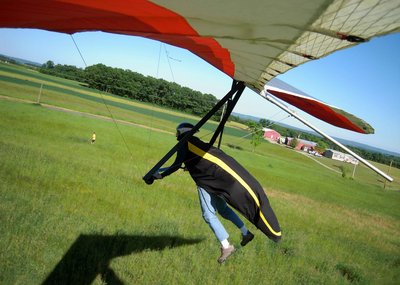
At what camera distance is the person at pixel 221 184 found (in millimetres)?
3389

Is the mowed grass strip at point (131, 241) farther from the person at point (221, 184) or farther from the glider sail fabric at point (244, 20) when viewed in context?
the glider sail fabric at point (244, 20)

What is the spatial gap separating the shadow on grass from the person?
168 centimetres

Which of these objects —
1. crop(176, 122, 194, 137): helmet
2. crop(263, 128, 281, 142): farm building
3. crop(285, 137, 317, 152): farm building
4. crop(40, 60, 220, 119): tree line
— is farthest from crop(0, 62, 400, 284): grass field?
crop(285, 137, 317, 152): farm building

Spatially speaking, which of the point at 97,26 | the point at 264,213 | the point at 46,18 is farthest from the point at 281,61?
the point at 264,213

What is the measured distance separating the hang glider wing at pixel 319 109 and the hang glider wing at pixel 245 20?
1.93m

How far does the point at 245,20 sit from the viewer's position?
1323mm

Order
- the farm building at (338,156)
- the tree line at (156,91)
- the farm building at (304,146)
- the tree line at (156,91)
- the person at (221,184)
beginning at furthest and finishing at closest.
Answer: the farm building at (304,146), the farm building at (338,156), the tree line at (156,91), the tree line at (156,91), the person at (221,184)

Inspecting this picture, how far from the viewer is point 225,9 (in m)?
1.24

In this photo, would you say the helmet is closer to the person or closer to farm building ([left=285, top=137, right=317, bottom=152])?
the person

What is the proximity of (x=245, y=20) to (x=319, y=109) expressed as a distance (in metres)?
3.14

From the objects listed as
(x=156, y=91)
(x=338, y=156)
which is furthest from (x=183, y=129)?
(x=338, y=156)

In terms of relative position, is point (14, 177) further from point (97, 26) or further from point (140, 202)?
point (97, 26)

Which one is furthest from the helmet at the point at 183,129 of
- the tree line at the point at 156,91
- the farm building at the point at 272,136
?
the farm building at the point at 272,136

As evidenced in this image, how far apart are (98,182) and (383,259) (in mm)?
8809
